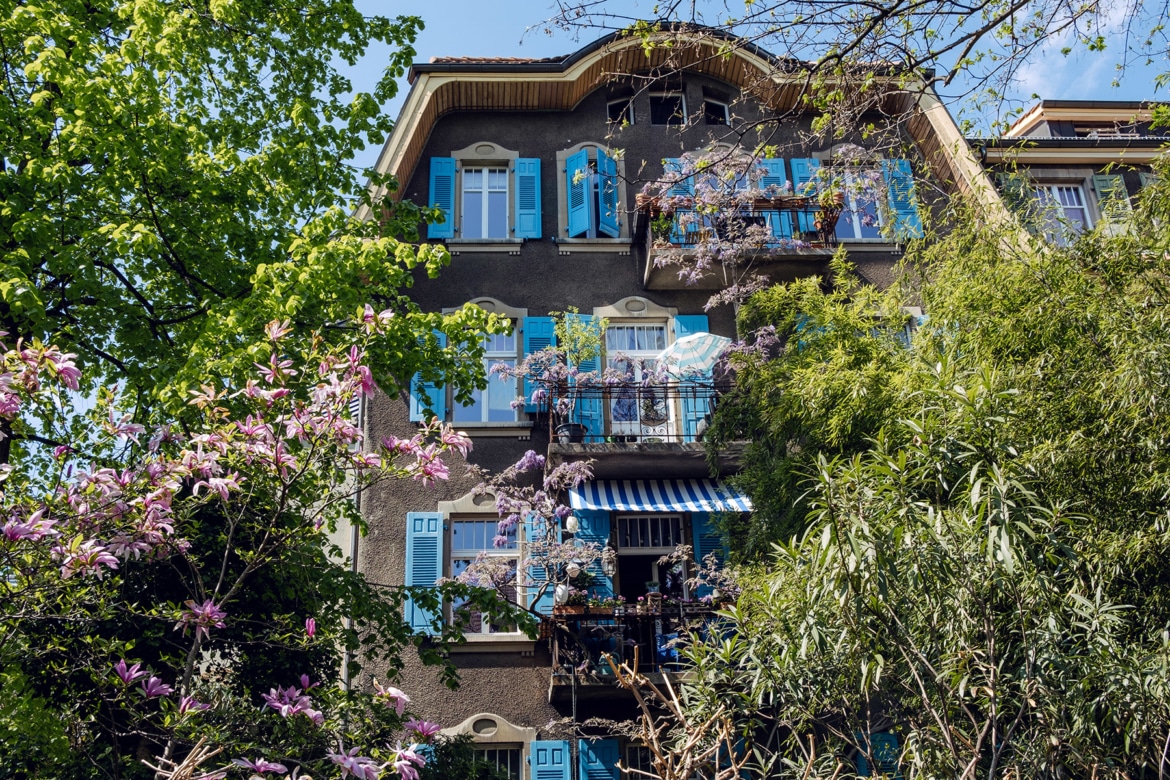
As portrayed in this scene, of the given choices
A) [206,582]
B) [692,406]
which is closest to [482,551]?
[692,406]

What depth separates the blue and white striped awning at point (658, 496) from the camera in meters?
13.5

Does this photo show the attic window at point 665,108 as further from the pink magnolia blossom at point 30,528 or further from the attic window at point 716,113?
the pink magnolia blossom at point 30,528

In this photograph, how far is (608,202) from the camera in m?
16.5

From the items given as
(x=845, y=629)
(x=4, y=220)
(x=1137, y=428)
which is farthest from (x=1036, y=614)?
(x=4, y=220)

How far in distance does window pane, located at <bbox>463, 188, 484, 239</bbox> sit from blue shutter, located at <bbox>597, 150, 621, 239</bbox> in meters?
1.89

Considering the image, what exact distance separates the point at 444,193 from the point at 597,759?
874 cm

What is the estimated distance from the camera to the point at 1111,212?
378 inches

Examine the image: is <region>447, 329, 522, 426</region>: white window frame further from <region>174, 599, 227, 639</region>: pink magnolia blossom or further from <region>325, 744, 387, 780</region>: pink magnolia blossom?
<region>325, 744, 387, 780</region>: pink magnolia blossom

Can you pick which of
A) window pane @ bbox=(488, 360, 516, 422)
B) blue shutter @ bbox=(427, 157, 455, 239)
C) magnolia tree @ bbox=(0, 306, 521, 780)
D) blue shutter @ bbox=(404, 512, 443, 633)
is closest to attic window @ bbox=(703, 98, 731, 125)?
blue shutter @ bbox=(427, 157, 455, 239)

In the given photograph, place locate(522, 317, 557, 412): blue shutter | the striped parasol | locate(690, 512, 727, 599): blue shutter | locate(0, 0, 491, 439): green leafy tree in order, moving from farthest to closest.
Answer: locate(522, 317, 557, 412): blue shutter, the striped parasol, locate(690, 512, 727, 599): blue shutter, locate(0, 0, 491, 439): green leafy tree

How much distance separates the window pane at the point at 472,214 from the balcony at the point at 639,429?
3395mm

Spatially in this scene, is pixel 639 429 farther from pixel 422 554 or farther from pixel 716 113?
pixel 716 113

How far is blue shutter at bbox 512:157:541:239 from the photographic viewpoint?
641 inches

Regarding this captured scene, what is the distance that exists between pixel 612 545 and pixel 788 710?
25.0ft
